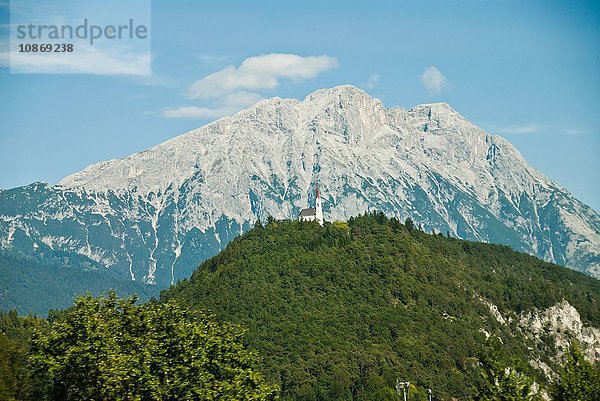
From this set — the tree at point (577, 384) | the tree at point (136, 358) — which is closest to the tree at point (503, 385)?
the tree at point (577, 384)

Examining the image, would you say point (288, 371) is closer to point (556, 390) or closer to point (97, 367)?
point (556, 390)

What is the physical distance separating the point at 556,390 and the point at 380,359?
10325cm

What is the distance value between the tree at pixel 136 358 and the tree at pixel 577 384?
28.2m

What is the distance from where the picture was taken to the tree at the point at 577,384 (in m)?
82.2

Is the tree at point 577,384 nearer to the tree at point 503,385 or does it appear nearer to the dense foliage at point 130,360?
the tree at point 503,385

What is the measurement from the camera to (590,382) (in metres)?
84.8

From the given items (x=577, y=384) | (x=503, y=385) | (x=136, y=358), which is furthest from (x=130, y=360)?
(x=577, y=384)

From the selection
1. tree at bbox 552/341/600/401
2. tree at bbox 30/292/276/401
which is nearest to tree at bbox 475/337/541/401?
tree at bbox 552/341/600/401

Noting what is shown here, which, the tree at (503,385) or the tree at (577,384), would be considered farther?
the tree at (577,384)

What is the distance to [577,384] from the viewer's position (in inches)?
3270

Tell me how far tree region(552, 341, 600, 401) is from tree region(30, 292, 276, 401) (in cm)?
2821

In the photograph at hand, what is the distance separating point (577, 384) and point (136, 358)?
41.5m

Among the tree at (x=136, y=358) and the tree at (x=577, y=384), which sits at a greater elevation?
the tree at (x=136, y=358)

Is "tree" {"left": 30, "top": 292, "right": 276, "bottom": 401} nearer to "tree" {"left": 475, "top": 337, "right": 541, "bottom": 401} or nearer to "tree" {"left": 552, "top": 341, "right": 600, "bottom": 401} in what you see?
"tree" {"left": 475, "top": 337, "right": 541, "bottom": 401}
